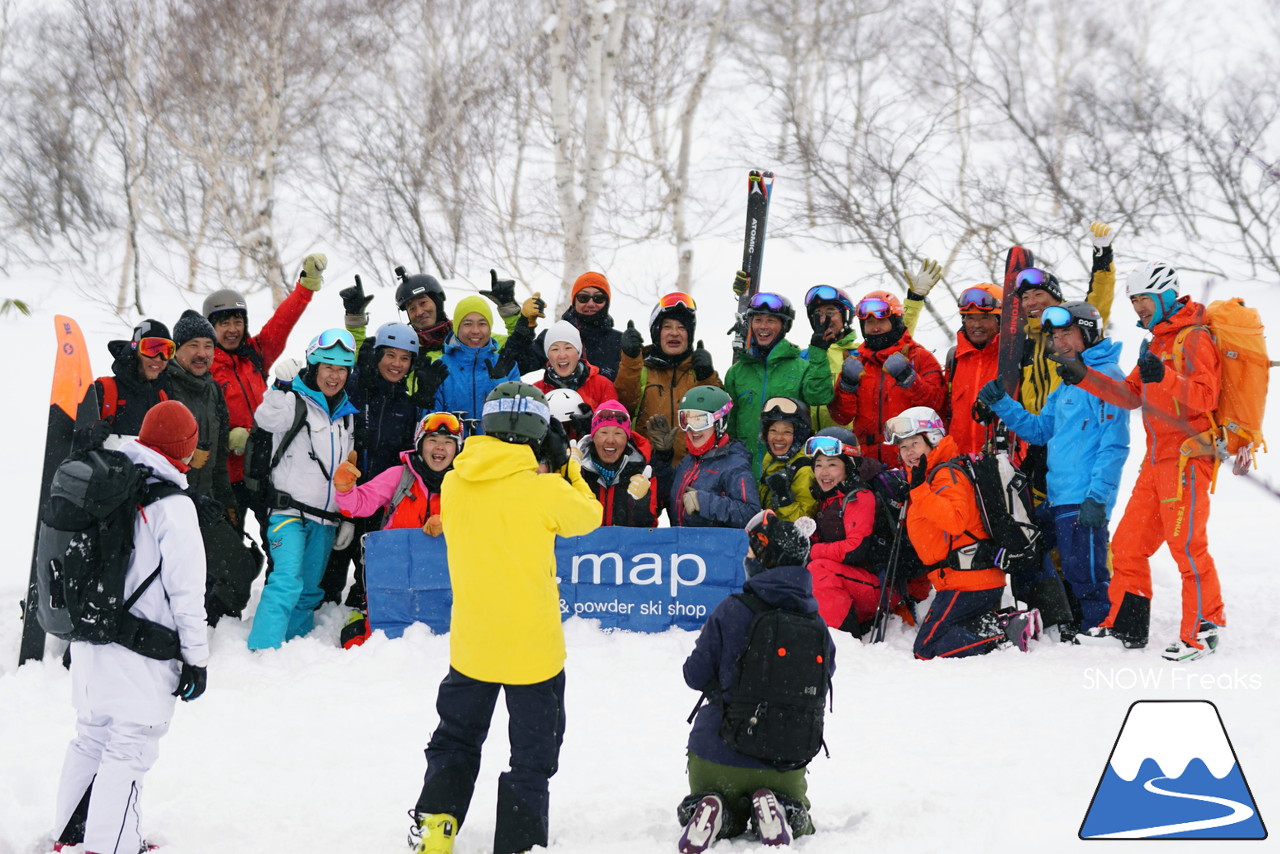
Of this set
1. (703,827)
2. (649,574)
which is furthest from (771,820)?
(649,574)

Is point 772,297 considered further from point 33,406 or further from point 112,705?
point 33,406

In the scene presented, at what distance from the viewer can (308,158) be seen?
24.5 metres

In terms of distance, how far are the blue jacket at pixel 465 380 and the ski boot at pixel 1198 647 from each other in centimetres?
427

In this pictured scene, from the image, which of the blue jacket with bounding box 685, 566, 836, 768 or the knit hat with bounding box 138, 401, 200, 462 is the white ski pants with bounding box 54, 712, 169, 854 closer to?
the knit hat with bounding box 138, 401, 200, 462

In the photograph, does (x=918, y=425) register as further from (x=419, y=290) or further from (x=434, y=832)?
(x=434, y=832)

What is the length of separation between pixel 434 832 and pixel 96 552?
1.52 m

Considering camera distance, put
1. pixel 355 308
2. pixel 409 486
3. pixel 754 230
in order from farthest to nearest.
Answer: pixel 754 230 → pixel 355 308 → pixel 409 486

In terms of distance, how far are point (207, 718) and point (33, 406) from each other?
12.1 meters

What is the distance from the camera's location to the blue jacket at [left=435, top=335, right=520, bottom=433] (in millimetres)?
7016

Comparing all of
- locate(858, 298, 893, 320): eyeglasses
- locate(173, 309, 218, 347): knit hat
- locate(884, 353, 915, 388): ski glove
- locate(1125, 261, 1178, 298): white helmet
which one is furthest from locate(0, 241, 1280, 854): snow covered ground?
locate(858, 298, 893, 320): eyeglasses

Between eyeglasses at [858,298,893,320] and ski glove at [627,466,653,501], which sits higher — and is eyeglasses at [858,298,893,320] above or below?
above

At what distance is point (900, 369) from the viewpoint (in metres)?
6.70

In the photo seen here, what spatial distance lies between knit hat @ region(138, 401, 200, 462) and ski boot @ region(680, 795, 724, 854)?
7.29 feet

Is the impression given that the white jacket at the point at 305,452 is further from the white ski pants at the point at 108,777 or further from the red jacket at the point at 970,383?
the red jacket at the point at 970,383
